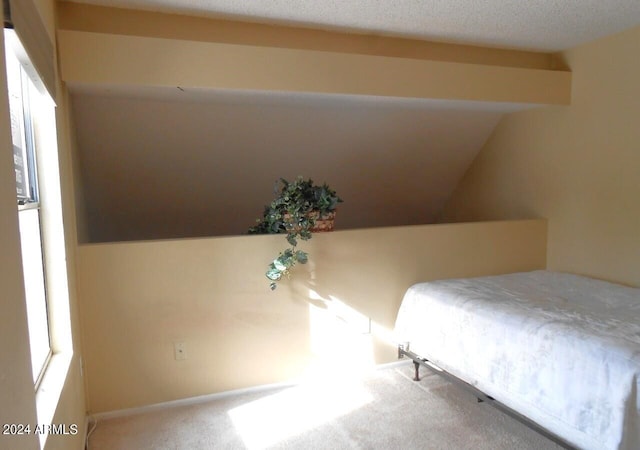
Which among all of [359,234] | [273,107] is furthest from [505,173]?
[273,107]

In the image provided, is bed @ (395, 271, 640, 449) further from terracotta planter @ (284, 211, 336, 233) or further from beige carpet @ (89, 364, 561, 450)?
terracotta planter @ (284, 211, 336, 233)

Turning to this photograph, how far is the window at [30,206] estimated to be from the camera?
1.45 metres

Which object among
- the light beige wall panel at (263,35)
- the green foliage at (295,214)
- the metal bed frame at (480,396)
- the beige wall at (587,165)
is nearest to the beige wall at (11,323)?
the green foliage at (295,214)

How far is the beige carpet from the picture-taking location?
2.12 metres

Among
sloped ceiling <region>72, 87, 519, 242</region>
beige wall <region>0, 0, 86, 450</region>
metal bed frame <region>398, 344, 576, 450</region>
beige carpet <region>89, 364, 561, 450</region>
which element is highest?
sloped ceiling <region>72, 87, 519, 242</region>

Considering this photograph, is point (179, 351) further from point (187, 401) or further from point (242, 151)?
point (242, 151)

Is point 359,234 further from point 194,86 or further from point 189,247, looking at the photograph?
point 194,86

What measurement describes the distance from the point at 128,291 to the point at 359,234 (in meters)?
1.46

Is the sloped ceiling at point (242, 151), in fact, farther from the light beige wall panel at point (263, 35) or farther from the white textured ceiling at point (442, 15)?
the white textured ceiling at point (442, 15)

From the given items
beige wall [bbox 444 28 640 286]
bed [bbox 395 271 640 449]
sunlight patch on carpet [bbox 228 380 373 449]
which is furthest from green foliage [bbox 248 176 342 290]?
beige wall [bbox 444 28 640 286]

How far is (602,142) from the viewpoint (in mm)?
2951

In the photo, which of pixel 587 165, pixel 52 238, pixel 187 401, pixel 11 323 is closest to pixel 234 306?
pixel 187 401

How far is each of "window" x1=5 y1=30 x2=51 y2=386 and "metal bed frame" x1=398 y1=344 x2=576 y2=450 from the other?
2019 mm

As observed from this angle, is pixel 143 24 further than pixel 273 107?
No
